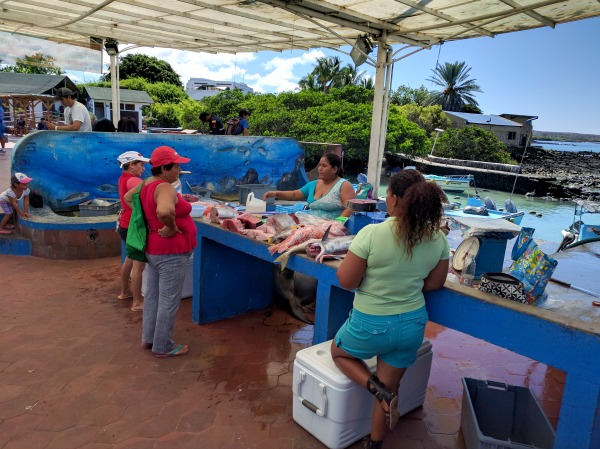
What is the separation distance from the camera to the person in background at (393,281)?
219 cm

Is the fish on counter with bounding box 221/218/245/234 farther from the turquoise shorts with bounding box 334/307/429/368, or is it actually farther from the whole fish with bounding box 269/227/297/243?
the turquoise shorts with bounding box 334/307/429/368

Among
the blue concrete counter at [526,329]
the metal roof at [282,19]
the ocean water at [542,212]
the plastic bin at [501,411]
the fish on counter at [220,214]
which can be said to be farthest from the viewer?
the ocean water at [542,212]

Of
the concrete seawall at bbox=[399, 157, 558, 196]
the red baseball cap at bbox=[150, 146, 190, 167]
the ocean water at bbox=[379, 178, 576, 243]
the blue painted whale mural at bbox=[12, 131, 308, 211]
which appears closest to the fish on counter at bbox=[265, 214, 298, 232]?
the red baseball cap at bbox=[150, 146, 190, 167]

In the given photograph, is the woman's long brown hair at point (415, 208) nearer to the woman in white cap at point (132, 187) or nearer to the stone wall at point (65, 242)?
the woman in white cap at point (132, 187)

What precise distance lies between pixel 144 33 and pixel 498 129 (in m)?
39.6

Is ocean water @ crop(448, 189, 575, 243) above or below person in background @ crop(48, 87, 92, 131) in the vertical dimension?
below

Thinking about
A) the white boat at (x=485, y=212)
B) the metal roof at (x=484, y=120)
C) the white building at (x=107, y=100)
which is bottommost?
the white boat at (x=485, y=212)

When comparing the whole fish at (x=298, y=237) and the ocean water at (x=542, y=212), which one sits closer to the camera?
the whole fish at (x=298, y=237)

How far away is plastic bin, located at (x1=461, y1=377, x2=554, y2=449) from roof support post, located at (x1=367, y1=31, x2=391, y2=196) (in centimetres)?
531

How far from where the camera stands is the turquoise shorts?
2275 millimetres

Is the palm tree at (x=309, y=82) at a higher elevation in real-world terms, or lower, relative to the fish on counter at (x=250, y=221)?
higher

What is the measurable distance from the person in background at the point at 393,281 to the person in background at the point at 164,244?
1542mm

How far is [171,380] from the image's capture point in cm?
332

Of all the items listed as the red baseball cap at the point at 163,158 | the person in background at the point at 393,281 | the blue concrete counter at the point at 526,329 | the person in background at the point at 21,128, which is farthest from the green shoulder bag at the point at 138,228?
the person in background at the point at 21,128
